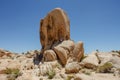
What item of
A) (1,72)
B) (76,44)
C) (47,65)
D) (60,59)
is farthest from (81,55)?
(1,72)

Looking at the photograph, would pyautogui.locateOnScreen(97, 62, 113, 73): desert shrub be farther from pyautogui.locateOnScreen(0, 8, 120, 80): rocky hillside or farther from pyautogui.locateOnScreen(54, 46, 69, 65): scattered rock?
pyautogui.locateOnScreen(54, 46, 69, 65): scattered rock

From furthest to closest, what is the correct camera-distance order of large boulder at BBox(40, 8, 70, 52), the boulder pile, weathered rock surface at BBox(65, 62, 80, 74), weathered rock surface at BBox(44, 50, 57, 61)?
1. large boulder at BBox(40, 8, 70, 52)
2. the boulder pile
3. weathered rock surface at BBox(44, 50, 57, 61)
4. weathered rock surface at BBox(65, 62, 80, 74)

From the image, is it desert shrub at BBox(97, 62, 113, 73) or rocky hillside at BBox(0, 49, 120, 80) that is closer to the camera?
rocky hillside at BBox(0, 49, 120, 80)

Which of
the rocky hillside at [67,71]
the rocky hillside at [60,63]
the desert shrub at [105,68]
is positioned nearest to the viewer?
the rocky hillside at [67,71]

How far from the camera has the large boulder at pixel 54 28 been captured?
31.1 m

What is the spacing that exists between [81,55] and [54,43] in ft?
16.5

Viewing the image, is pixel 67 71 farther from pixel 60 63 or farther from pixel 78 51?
pixel 78 51

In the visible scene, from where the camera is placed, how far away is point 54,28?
32.1 meters

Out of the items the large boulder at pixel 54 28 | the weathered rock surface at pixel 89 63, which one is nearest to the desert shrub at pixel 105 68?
the weathered rock surface at pixel 89 63

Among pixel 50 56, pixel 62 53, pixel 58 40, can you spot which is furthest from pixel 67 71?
pixel 58 40

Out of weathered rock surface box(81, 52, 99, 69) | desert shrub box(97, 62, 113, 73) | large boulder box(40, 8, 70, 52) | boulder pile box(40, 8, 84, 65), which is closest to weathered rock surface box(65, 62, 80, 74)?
boulder pile box(40, 8, 84, 65)

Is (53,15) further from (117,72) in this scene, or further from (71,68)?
(117,72)

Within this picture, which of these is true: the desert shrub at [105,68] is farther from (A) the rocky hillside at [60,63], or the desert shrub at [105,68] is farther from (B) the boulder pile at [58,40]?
(B) the boulder pile at [58,40]

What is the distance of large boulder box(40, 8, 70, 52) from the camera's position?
31094mm
